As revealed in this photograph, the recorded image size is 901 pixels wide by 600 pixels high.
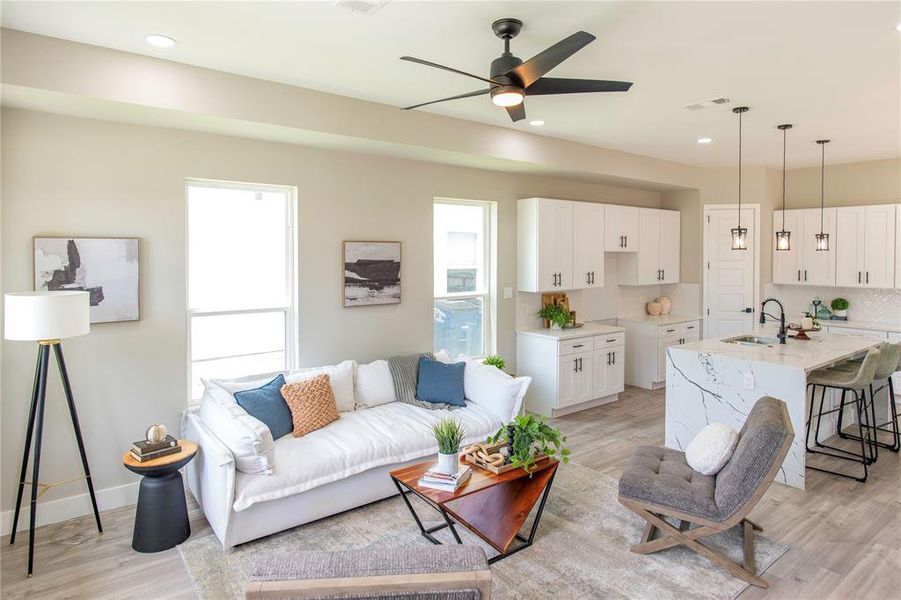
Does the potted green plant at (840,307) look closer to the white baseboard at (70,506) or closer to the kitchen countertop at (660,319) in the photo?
the kitchen countertop at (660,319)

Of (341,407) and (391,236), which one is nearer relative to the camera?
(341,407)

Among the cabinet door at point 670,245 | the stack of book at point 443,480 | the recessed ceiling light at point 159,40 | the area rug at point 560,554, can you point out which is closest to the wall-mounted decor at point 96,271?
the recessed ceiling light at point 159,40

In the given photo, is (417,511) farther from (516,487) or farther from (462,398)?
(462,398)

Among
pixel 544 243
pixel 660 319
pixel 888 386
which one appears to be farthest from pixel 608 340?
pixel 888 386

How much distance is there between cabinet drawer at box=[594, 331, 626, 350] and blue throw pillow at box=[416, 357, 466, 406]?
1.84 metres

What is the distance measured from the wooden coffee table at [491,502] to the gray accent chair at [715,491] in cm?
50

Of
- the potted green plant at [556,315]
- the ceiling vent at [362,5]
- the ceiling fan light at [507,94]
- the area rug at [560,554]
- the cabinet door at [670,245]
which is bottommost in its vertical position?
the area rug at [560,554]

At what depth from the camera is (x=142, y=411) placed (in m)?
3.72

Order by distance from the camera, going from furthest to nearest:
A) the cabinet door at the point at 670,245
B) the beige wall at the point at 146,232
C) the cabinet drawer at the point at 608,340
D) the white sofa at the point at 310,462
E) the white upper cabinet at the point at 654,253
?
the cabinet door at the point at 670,245 → the white upper cabinet at the point at 654,253 → the cabinet drawer at the point at 608,340 → the beige wall at the point at 146,232 → the white sofa at the point at 310,462

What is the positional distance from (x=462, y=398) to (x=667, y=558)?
6.59 feet

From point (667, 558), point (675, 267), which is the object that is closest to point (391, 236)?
point (667, 558)

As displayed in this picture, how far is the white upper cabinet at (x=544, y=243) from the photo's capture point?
5.72 meters

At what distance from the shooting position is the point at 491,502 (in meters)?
3.29

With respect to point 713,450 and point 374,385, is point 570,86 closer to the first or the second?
point 713,450
